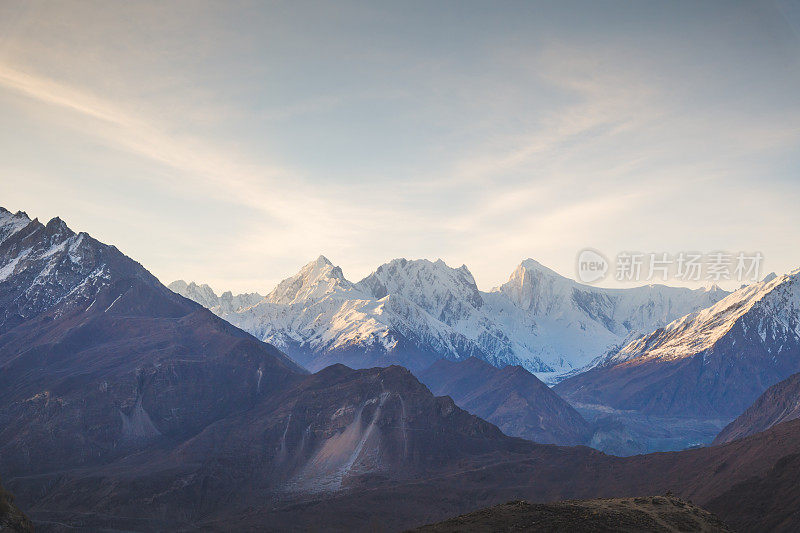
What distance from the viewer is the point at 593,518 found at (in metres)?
94.6

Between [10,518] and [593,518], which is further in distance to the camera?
[593,518]

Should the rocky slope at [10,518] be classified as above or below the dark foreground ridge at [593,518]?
above

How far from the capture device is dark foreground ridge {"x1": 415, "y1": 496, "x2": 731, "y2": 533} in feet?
305

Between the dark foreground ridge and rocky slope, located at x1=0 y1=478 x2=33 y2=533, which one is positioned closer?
rocky slope, located at x1=0 y1=478 x2=33 y2=533

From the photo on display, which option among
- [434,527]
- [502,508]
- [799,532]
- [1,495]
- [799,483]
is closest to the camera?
[1,495]

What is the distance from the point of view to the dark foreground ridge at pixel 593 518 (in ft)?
305

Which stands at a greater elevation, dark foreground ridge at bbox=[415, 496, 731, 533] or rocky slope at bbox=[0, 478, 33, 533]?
rocky slope at bbox=[0, 478, 33, 533]

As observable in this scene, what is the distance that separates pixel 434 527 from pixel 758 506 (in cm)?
12725

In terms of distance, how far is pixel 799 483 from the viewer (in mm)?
183000

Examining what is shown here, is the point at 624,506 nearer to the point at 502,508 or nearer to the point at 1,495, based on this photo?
the point at 502,508

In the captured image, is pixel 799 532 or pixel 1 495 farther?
pixel 799 532

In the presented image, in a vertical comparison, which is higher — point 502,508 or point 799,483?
point 502,508

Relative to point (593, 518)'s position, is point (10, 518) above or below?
above

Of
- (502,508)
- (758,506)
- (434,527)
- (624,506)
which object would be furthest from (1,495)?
(758,506)
